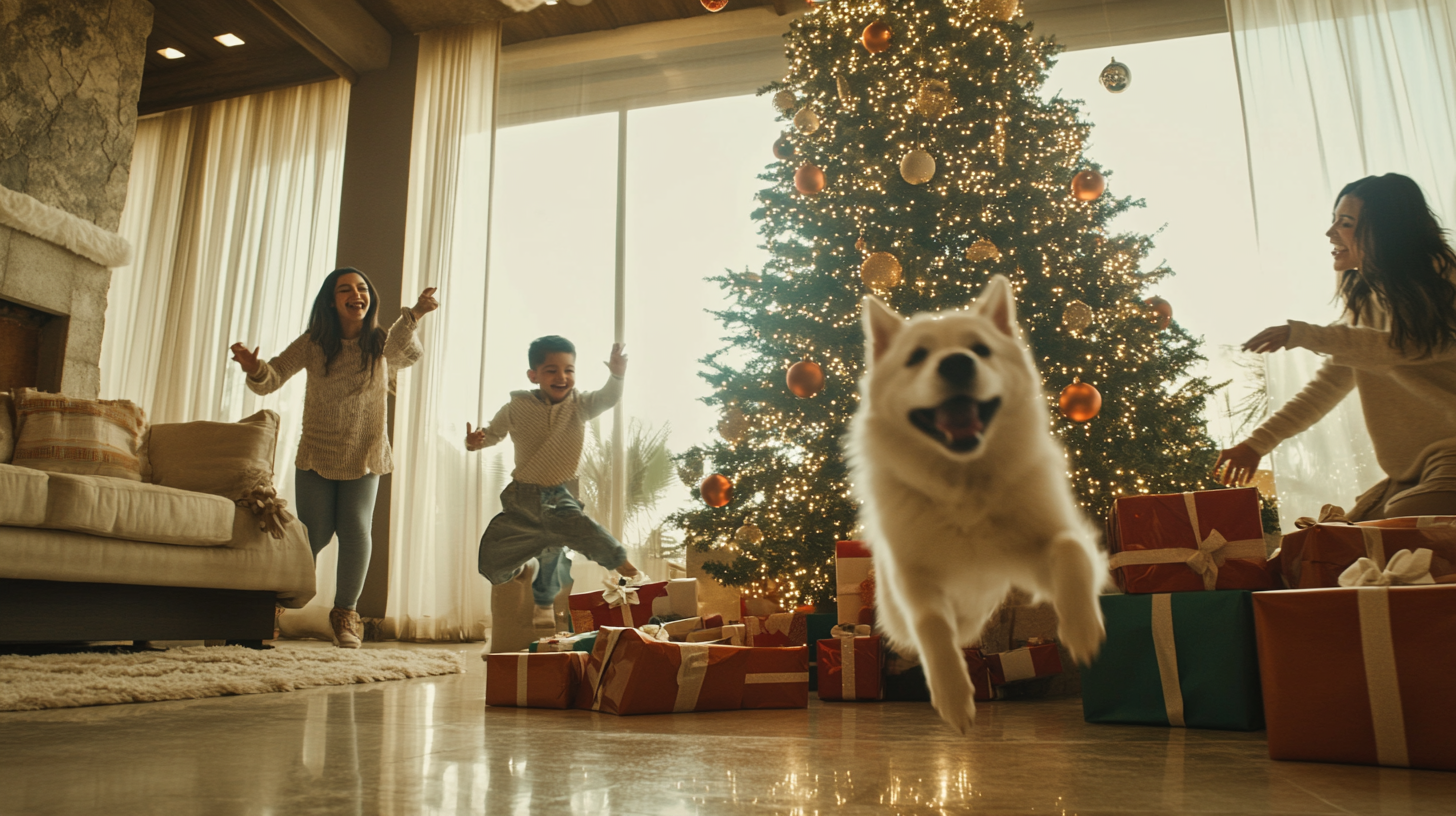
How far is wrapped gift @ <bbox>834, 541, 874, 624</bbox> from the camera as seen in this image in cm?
183

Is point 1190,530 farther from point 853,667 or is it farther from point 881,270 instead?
point 853,667

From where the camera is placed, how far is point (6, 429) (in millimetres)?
3621

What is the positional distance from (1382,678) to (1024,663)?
37.0 inches

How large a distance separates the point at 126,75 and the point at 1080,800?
22.6 ft

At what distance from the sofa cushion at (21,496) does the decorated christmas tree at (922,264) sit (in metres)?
2.41

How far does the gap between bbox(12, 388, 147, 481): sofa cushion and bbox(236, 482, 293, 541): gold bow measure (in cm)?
54

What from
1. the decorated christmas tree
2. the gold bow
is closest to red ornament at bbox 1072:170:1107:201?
the decorated christmas tree

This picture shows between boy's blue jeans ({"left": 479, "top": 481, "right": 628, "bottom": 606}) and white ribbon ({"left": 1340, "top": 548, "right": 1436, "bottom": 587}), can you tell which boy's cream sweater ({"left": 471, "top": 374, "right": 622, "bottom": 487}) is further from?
white ribbon ({"left": 1340, "top": 548, "right": 1436, "bottom": 587})

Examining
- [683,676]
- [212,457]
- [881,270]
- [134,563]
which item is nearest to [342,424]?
[212,457]

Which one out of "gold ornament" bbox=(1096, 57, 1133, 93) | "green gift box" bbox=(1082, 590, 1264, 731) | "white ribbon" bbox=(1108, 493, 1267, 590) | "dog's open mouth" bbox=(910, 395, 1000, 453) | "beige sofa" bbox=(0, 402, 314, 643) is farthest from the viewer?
"beige sofa" bbox=(0, 402, 314, 643)

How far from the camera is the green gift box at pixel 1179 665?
1.73 meters

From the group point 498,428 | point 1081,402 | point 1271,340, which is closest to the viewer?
point 1081,402

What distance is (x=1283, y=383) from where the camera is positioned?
173 inches

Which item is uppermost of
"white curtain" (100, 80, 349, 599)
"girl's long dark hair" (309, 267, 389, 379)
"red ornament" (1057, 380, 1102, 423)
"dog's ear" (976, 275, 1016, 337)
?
"white curtain" (100, 80, 349, 599)
